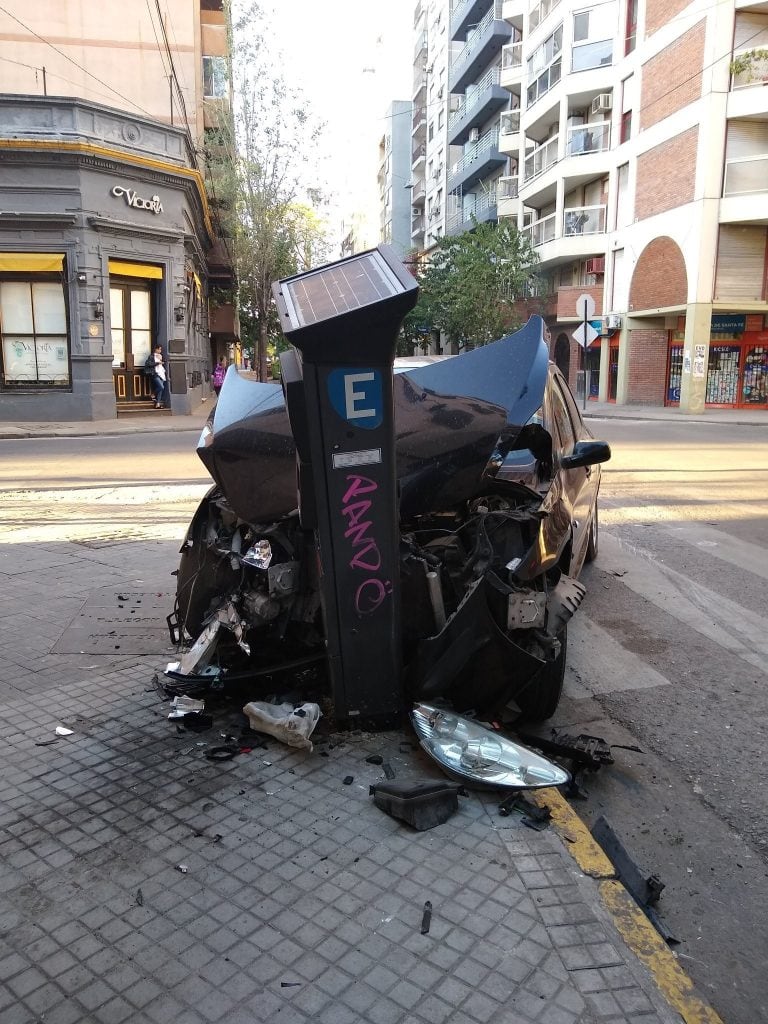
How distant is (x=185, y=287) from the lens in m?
Result: 22.7

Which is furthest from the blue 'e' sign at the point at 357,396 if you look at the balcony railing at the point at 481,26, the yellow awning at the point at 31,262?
the balcony railing at the point at 481,26

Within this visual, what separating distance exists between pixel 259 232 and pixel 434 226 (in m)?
36.3

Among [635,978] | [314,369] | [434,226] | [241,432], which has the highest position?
[434,226]

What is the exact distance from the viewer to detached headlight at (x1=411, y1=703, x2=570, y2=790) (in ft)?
9.78

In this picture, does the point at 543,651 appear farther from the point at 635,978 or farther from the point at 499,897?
the point at 635,978

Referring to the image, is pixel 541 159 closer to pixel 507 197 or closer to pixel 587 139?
pixel 587 139

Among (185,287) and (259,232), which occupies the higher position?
(259,232)

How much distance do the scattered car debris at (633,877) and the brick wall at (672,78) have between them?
28678mm

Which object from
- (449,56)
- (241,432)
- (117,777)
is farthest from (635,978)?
(449,56)

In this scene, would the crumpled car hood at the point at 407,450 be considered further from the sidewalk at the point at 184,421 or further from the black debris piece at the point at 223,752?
the sidewalk at the point at 184,421

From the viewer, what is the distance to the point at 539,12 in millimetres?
36875

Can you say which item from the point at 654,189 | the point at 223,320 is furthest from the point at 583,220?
the point at 223,320

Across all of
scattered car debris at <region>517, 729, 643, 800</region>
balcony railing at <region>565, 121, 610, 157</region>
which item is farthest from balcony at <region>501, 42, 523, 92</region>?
scattered car debris at <region>517, 729, 643, 800</region>

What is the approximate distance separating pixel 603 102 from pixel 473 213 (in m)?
18.4
